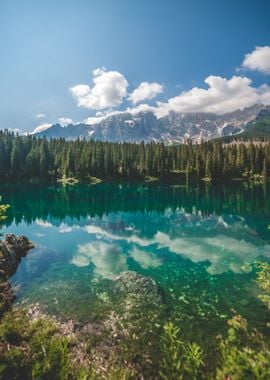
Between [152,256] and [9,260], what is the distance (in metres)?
16.6

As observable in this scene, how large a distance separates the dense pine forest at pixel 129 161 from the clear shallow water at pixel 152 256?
71.1 meters

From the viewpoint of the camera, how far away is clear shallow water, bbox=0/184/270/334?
21.7 m

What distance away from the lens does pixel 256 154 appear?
160 meters

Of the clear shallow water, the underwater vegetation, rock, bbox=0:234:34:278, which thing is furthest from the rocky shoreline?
the underwater vegetation

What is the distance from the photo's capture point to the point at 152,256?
35469 millimetres

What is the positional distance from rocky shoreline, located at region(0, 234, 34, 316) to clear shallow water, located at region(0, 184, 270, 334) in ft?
3.29

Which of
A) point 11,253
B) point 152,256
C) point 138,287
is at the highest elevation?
point 11,253

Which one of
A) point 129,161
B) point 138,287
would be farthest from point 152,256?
point 129,161

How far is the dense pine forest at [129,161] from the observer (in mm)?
139875

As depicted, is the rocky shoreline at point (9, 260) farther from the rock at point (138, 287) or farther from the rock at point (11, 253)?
the rock at point (138, 287)

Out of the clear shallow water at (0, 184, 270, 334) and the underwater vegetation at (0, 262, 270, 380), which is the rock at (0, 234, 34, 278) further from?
the underwater vegetation at (0, 262, 270, 380)

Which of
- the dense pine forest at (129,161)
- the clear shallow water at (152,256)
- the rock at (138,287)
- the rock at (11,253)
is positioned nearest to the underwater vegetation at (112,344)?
the rock at (138,287)

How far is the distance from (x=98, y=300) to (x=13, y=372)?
13.7 metres

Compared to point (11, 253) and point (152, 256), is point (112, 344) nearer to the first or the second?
point (152, 256)
